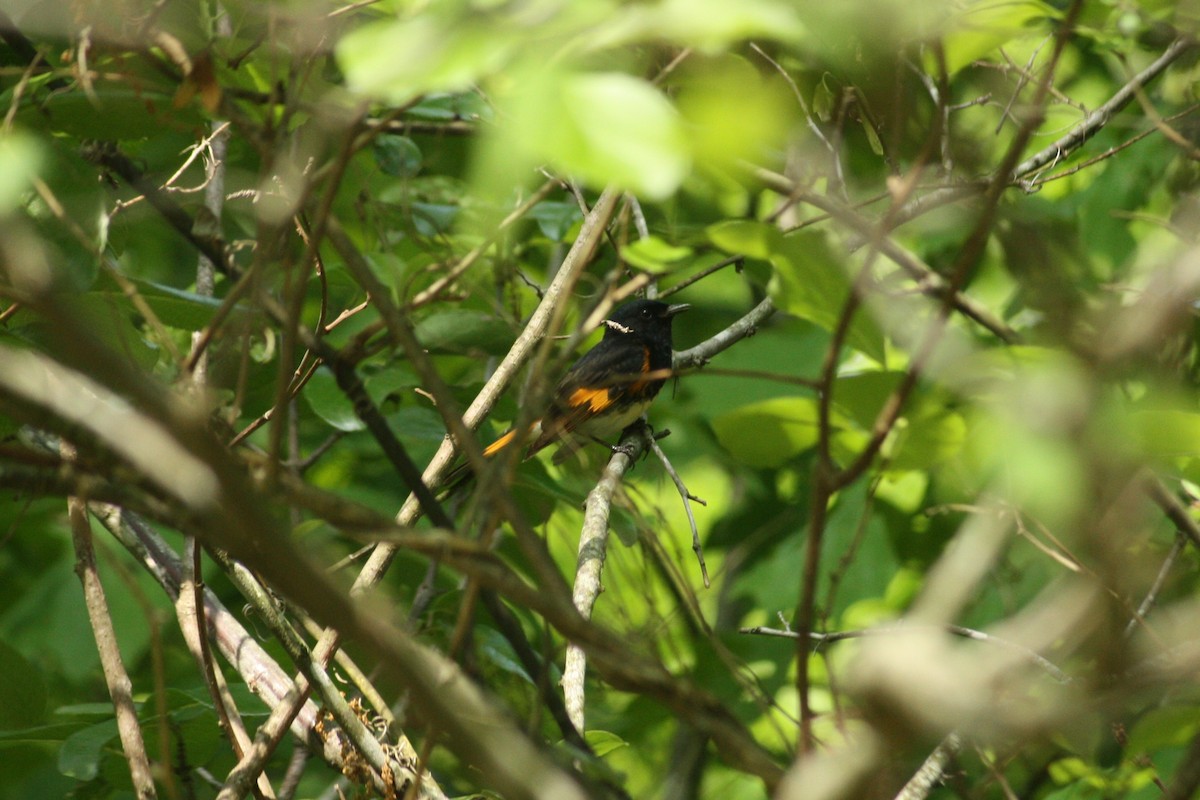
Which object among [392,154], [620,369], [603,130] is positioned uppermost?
[603,130]

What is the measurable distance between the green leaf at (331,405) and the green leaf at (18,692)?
97 centimetres

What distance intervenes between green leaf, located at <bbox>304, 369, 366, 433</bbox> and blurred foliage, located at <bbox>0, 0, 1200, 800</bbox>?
0.05 feet

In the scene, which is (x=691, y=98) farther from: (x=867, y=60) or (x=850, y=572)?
(x=850, y=572)

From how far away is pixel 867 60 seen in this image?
79.9 inches

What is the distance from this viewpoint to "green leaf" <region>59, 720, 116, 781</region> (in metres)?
2.54

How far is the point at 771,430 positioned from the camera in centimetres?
221

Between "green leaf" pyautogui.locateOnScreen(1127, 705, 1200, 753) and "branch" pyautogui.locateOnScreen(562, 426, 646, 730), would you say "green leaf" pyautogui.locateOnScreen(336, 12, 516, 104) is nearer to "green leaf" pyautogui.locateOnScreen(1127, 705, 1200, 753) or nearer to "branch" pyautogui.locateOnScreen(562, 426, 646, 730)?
"branch" pyautogui.locateOnScreen(562, 426, 646, 730)

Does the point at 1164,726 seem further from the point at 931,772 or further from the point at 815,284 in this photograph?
the point at 815,284

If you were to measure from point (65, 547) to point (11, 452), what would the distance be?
11.9 ft

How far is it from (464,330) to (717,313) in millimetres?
3276

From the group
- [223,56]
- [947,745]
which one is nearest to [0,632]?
[223,56]

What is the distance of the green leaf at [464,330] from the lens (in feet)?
10.8

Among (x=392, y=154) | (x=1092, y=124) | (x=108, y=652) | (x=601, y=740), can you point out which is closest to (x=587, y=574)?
(x=601, y=740)

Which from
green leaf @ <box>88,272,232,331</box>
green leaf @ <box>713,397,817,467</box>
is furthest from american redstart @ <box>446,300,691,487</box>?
green leaf @ <box>713,397,817,467</box>
